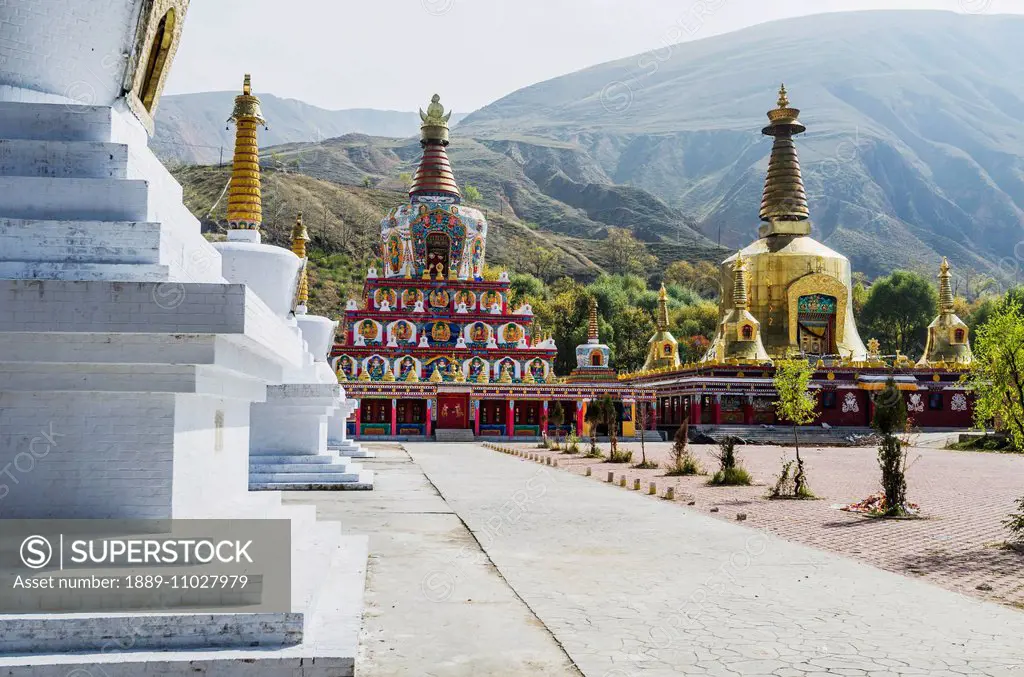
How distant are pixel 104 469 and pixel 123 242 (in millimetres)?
1598

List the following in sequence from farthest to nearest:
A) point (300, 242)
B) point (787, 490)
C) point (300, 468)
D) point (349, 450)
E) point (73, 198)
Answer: point (349, 450)
point (300, 242)
point (787, 490)
point (300, 468)
point (73, 198)

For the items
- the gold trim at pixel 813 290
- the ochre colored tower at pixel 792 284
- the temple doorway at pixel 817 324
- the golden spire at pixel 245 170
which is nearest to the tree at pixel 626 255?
the ochre colored tower at pixel 792 284

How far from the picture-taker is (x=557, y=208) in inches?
7023

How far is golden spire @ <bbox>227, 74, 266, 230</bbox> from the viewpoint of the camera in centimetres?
1405

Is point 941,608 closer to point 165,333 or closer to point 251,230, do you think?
point 165,333

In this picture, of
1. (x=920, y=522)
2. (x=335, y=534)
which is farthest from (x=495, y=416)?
(x=335, y=534)

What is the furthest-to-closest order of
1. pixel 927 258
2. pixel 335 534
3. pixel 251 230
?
pixel 927 258 → pixel 251 230 → pixel 335 534

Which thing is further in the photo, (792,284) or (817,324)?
(817,324)

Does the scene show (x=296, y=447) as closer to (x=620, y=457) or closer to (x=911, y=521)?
(x=911, y=521)

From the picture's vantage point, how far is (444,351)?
155 ft

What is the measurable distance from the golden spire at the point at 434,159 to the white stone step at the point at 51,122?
46.9 metres

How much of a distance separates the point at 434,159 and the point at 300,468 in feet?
125

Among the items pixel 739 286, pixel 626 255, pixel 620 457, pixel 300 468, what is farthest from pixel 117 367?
pixel 626 255

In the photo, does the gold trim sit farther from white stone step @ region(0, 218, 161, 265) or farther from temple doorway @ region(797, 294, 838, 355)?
white stone step @ region(0, 218, 161, 265)
